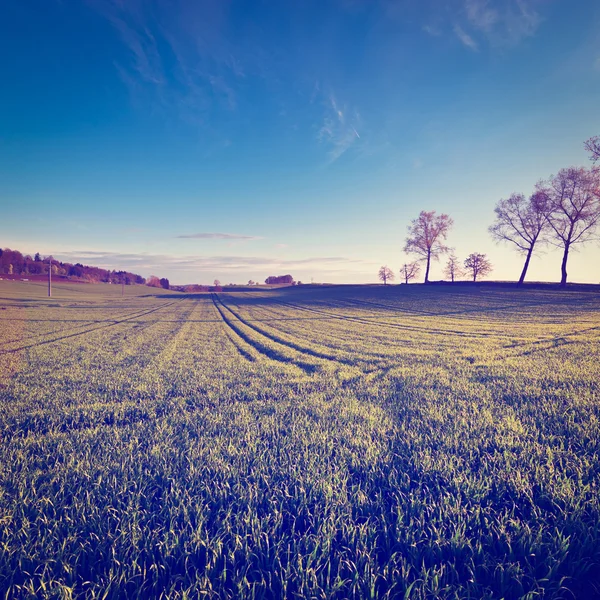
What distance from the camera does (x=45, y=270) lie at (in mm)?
123375

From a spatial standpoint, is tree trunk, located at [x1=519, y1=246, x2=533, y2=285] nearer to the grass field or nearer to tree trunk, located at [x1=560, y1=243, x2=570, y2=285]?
tree trunk, located at [x1=560, y1=243, x2=570, y2=285]

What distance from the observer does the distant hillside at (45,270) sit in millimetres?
113906

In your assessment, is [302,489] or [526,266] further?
[526,266]

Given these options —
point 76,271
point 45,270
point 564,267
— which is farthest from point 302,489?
point 76,271

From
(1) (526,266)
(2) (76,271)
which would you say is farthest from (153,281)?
(1) (526,266)

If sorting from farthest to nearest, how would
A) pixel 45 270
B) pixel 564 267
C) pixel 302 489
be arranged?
pixel 45 270 → pixel 564 267 → pixel 302 489

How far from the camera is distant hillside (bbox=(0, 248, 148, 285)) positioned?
374 feet

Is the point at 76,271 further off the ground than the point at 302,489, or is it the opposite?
the point at 76,271

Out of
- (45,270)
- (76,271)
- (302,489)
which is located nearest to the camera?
(302,489)

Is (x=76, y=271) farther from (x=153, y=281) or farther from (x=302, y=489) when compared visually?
(x=302, y=489)

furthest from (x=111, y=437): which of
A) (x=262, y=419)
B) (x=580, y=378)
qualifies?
(x=580, y=378)

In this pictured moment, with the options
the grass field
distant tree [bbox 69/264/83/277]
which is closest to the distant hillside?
distant tree [bbox 69/264/83/277]

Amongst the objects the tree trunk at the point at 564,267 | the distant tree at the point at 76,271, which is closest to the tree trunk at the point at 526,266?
the tree trunk at the point at 564,267

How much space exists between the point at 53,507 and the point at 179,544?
1.46 m
